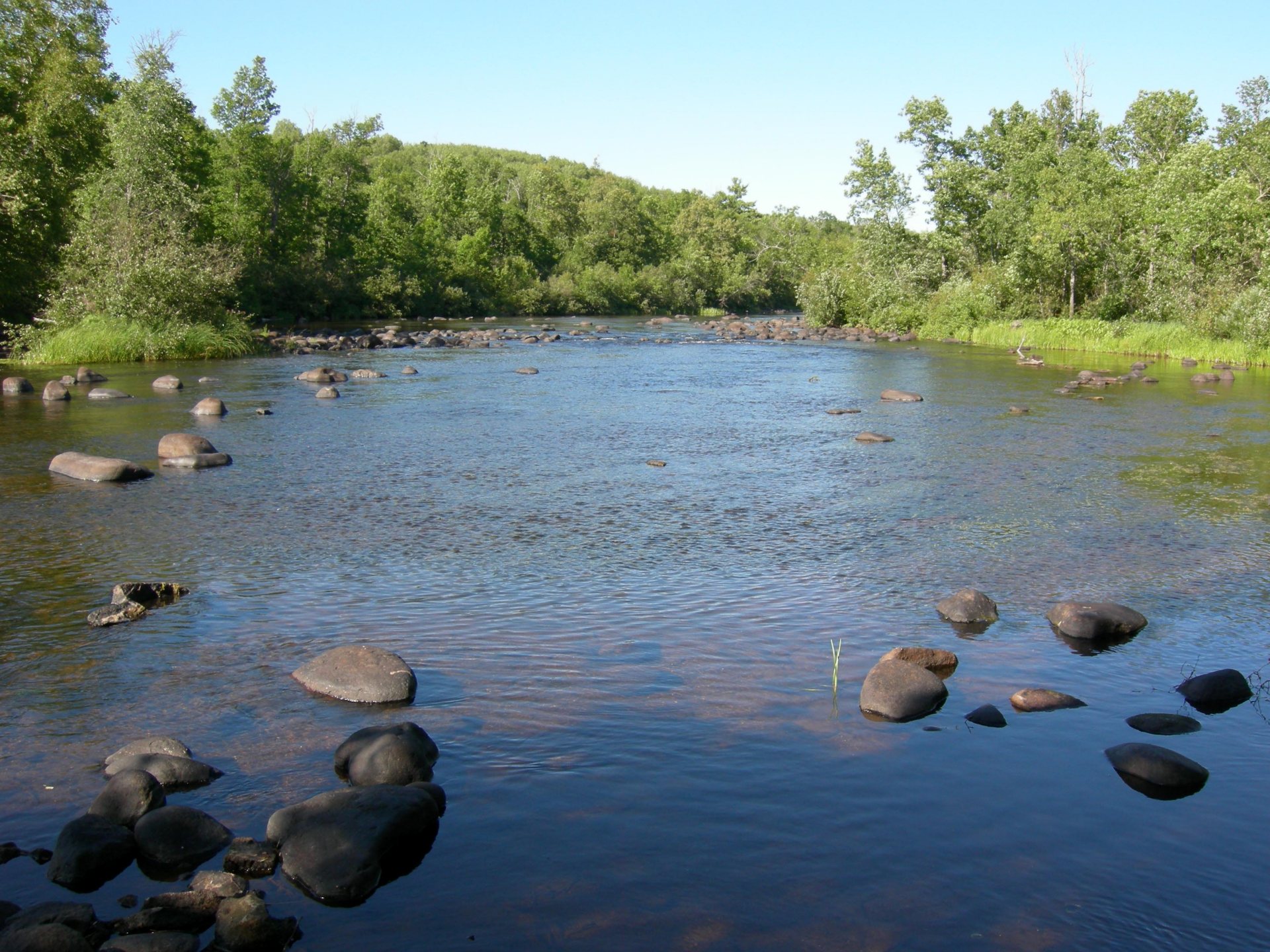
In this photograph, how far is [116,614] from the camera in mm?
9102

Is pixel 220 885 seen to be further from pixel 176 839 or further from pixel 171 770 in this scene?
pixel 171 770

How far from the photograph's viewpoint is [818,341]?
49.4 metres

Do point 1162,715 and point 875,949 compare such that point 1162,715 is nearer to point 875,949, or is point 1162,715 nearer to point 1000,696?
point 1000,696

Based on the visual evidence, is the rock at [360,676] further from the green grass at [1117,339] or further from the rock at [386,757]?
the green grass at [1117,339]

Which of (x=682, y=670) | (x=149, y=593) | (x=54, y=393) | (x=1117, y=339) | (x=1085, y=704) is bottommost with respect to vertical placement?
(x=1085, y=704)

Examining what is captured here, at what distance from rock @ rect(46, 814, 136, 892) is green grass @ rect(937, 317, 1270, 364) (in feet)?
121

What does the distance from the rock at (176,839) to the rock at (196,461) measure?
11900 mm

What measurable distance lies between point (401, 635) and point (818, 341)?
42808 millimetres

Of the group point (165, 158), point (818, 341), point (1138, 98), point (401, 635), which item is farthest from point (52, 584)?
point (1138, 98)

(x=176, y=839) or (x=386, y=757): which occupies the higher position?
(x=386, y=757)

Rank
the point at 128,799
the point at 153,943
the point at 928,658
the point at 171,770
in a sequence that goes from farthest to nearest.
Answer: the point at 928,658
the point at 171,770
the point at 128,799
the point at 153,943

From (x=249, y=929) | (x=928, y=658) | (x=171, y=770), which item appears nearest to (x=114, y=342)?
(x=171, y=770)

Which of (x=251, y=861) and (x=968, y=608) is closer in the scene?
(x=251, y=861)

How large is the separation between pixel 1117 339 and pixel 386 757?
136 feet
